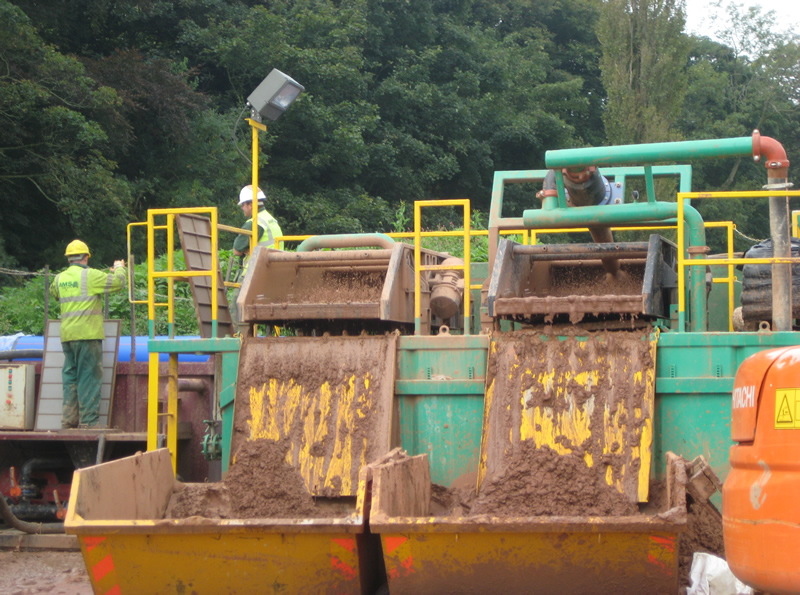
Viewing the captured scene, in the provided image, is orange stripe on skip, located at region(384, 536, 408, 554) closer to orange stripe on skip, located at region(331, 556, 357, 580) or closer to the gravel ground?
orange stripe on skip, located at region(331, 556, 357, 580)

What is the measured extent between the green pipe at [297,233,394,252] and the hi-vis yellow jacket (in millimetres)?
2454

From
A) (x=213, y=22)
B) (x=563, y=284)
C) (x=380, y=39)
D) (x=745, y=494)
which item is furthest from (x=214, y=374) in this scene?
(x=380, y=39)

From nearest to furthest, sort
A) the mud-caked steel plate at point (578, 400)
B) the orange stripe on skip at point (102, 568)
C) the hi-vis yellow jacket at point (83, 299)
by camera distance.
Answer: the orange stripe on skip at point (102, 568), the mud-caked steel plate at point (578, 400), the hi-vis yellow jacket at point (83, 299)

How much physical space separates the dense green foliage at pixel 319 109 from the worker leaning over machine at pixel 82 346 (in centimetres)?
740

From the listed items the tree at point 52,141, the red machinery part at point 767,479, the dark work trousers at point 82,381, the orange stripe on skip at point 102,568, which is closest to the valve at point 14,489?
the dark work trousers at point 82,381

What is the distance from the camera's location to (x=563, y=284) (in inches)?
249

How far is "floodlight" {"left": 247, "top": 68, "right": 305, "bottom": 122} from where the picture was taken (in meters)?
6.84

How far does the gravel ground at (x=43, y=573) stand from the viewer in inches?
247

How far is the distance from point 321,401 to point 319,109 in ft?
61.5

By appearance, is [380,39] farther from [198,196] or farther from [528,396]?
[528,396]

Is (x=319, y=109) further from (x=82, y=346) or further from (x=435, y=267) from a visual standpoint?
(x=435, y=267)

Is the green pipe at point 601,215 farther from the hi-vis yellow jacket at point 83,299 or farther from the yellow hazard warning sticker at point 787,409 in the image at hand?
the hi-vis yellow jacket at point 83,299

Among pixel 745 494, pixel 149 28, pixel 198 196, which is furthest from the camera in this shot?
pixel 149 28

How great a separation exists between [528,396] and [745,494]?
6.47 ft
